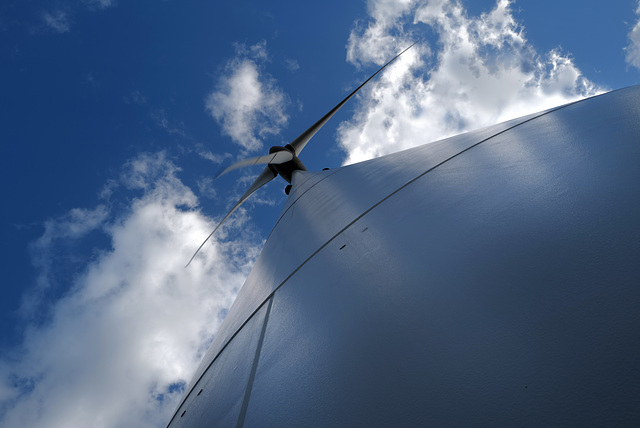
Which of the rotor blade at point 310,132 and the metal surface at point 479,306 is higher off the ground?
the rotor blade at point 310,132

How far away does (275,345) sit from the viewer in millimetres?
2592

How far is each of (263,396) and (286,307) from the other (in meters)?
0.97

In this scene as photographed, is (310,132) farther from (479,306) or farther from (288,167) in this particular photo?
(479,306)

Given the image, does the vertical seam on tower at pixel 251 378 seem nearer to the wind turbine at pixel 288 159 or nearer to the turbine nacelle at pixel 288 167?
the wind turbine at pixel 288 159

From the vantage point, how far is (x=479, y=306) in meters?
1.58

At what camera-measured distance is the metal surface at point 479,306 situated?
116 centimetres

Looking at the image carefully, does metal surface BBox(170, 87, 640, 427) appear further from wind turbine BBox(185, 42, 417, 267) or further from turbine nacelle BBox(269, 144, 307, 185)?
turbine nacelle BBox(269, 144, 307, 185)

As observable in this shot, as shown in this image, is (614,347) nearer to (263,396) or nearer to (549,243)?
(549,243)

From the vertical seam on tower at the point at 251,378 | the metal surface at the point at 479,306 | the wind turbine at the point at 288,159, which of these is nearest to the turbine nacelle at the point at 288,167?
the wind turbine at the point at 288,159

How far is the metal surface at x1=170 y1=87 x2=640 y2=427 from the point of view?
1.16 metres

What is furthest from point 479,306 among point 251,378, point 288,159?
point 288,159

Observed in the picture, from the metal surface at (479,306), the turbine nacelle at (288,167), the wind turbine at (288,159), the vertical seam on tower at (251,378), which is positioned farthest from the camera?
the turbine nacelle at (288,167)

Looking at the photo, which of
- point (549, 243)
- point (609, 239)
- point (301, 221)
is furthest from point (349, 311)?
point (301, 221)

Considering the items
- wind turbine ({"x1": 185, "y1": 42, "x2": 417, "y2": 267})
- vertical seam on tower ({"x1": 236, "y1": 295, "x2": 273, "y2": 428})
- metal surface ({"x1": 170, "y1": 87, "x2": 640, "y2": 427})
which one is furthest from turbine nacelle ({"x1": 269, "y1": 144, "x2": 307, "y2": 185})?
vertical seam on tower ({"x1": 236, "y1": 295, "x2": 273, "y2": 428})
